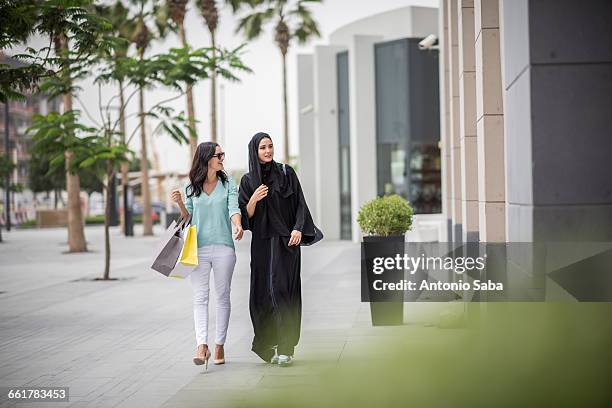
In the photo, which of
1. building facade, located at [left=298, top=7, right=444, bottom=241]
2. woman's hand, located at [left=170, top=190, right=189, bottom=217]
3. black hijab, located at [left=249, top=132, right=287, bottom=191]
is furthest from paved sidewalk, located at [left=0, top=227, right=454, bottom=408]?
building facade, located at [left=298, top=7, right=444, bottom=241]

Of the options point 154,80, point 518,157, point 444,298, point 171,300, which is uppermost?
point 154,80

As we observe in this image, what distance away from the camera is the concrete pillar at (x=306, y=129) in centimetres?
3319

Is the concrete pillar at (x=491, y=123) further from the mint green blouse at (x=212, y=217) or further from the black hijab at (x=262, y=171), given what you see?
the mint green blouse at (x=212, y=217)

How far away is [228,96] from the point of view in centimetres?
8762

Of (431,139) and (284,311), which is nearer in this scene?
(284,311)

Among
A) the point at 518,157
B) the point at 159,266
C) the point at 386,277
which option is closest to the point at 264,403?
the point at 518,157

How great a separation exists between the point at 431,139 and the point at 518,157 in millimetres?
23160

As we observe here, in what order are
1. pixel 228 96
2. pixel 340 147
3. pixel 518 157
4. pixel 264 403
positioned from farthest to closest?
pixel 228 96, pixel 340 147, pixel 518 157, pixel 264 403

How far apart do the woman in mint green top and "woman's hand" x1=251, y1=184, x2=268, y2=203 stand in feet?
0.64

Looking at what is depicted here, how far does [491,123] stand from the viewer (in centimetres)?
806

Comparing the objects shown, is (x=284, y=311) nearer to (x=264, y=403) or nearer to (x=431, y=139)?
(x=264, y=403)

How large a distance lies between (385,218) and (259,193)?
2320mm

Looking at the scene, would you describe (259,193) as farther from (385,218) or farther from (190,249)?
(385,218)

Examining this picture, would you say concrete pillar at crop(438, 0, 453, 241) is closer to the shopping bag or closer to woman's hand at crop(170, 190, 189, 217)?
woman's hand at crop(170, 190, 189, 217)
